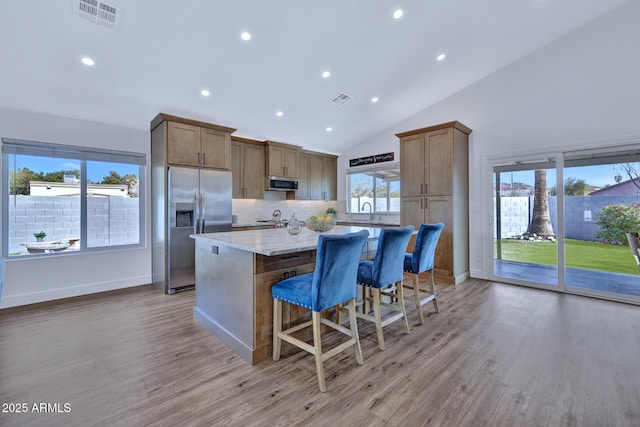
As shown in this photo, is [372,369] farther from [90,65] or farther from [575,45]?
[575,45]

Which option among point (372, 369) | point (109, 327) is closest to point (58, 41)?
point (109, 327)

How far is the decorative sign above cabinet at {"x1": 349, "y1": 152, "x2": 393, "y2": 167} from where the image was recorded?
600cm

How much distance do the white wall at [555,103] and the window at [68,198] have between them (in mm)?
5389

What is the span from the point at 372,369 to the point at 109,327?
2.64m

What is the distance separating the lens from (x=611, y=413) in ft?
5.41

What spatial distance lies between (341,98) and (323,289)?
146 inches

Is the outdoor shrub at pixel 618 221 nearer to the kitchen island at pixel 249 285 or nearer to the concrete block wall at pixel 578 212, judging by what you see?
the concrete block wall at pixel 578 212

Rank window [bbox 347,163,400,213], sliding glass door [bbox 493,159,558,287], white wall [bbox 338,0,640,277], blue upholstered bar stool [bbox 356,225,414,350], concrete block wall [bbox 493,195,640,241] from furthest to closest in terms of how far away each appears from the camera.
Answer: window [bbox 347,163,400,213] → sliding glass door [bbox 493,159,558,287] → concrete block wall [bbox 493,195,640,241] → white wall [bbox 338,0,640,277] → blue upholstered bar stool [bbox 356,225,414,350]

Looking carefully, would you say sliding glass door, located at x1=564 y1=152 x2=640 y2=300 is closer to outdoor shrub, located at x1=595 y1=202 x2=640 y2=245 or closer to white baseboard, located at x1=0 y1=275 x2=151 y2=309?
outdoor shrub, located at x1=595 y1=202 x2=640 y2=245

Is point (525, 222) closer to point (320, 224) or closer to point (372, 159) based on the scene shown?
point (372, 159)

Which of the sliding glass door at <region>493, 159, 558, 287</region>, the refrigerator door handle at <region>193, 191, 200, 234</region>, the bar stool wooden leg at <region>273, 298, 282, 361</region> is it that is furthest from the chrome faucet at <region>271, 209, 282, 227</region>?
the sliding glass door at <region>493, 159, 558, 287</region>

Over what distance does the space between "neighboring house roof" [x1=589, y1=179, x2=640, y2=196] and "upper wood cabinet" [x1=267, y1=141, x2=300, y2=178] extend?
4.95 meters

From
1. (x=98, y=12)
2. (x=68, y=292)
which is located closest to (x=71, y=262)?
(x=68, y=292)

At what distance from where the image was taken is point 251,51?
11.0 feet
